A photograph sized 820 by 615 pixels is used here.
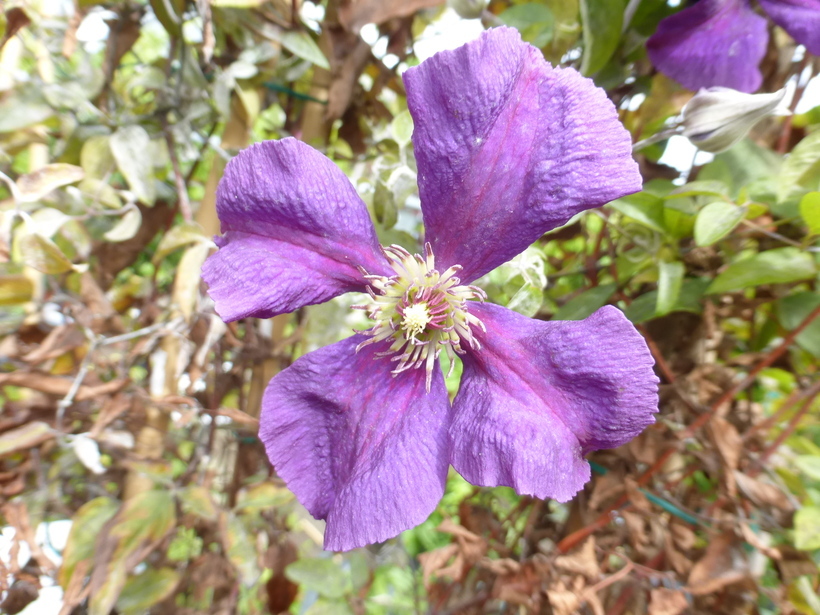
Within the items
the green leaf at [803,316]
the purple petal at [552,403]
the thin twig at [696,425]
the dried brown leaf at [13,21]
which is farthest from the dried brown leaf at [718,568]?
the dried brown leaf at [13,21]

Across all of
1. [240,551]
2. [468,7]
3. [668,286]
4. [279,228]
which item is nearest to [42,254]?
[279,228]

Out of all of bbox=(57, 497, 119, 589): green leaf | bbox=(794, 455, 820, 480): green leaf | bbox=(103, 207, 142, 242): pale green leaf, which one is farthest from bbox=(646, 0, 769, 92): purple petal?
bbox=(57, 497, 119, 589): green leaf

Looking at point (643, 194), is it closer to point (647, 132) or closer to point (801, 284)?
point (647, 132)

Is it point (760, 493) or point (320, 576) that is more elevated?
point (760, 493)

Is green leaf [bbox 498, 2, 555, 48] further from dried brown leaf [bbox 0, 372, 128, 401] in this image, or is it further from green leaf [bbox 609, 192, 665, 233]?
dried brown leaf [bbox 0, 372, 128, 401]

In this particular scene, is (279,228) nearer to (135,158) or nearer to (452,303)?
(452,303)

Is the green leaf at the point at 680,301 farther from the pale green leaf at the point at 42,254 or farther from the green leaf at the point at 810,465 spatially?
the pale green leaf at the point at 42,254

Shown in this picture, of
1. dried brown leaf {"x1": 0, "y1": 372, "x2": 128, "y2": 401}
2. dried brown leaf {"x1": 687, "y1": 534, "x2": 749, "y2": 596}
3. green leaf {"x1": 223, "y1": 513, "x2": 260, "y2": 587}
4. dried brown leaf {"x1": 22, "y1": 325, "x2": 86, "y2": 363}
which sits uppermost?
dried brown leaf {"x1": 22, "y1": 325, "x2": 86, "y2": 363}
